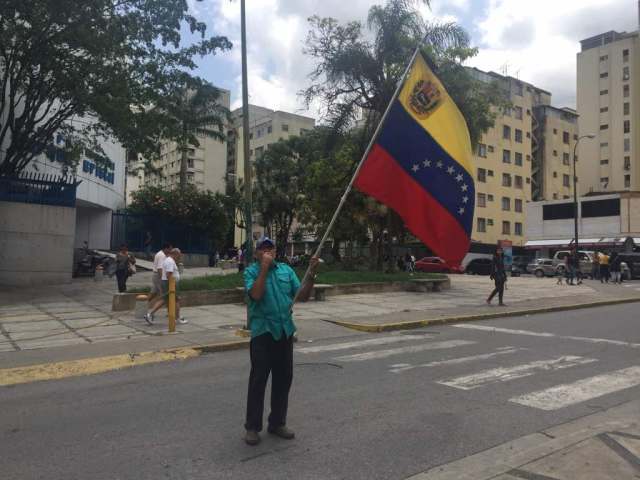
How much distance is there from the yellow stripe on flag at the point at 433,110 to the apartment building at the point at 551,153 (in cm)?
7305

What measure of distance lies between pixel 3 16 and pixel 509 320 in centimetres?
1575

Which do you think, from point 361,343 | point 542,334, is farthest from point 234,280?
point 542,334

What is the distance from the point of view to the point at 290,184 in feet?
150

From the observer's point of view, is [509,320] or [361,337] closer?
[361,337]

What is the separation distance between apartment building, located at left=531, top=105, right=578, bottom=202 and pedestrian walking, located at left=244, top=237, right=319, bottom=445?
7672cm

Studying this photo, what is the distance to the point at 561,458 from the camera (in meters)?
4.37

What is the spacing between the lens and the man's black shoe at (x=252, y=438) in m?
4.80

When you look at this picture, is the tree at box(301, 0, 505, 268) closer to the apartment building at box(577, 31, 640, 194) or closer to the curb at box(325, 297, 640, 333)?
the curb at box(325, 297, 640, 333)

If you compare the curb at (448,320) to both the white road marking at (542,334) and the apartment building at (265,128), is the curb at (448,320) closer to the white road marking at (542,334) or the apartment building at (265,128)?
the white road marking at (542,334)

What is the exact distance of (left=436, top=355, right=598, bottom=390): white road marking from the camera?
714cm

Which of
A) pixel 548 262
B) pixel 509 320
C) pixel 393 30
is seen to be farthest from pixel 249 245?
pixel 548 262

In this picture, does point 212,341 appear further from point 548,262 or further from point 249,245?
point 548,262

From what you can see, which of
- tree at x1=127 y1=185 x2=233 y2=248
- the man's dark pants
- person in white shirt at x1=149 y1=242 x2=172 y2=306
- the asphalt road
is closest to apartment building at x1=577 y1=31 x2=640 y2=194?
tree at x1=127 y1=185 x2=233 y2=248

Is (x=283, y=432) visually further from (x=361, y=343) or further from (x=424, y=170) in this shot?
(x=361, y=343)
